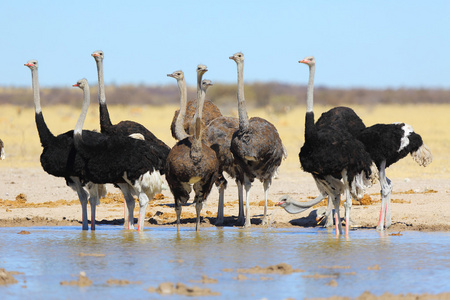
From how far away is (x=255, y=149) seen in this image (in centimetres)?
1080

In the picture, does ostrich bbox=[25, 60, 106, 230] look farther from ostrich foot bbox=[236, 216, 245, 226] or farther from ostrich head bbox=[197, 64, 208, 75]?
ostrich foot bbox=[236, 216, 245, 226]

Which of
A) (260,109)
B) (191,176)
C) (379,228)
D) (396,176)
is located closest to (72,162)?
(191,176)

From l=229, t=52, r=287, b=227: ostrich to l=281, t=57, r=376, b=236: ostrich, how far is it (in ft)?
3.16

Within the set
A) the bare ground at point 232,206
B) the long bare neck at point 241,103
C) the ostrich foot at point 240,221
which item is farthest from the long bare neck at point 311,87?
the ostrich foot at point 240,221

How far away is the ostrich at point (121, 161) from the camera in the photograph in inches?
408

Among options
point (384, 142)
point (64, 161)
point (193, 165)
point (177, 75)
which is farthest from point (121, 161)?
point (384, 142)

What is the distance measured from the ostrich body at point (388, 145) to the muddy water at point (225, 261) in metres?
0.85

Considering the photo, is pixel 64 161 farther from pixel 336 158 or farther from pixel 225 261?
pixel 336 158

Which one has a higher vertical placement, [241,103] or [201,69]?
[201,69]

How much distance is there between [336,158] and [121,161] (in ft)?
8.68

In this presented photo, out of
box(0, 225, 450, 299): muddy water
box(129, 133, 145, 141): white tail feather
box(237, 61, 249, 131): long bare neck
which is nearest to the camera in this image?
box(0, 225, 450, 299): muddy water

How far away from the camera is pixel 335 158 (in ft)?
31.9

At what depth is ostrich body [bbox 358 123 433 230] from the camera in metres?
10.5

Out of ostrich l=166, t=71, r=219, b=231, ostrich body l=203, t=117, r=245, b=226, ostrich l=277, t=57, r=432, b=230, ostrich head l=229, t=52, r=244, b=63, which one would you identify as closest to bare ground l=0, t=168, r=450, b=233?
ostrich body l=203, t=117, r=245, b=226
